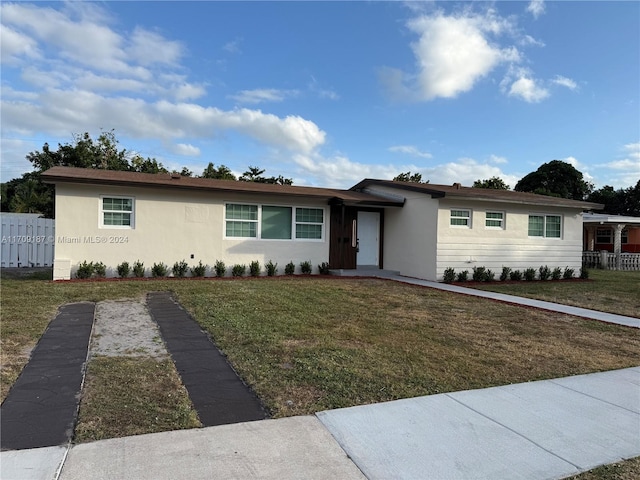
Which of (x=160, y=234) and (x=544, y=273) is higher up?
(x=160, y=234)

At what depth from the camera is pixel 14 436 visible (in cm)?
330

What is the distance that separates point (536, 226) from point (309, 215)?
8908 millimetres

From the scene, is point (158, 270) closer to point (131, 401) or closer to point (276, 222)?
point (276, 222)

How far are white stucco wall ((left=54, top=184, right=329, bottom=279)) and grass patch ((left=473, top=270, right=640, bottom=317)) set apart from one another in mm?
7079

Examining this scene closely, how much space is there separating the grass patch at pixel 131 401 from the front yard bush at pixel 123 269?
843 cm

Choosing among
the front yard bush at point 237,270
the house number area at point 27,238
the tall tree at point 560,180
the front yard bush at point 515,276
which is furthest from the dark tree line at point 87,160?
the tall tree at point 560,180

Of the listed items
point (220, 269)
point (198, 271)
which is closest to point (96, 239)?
point (198, 271)

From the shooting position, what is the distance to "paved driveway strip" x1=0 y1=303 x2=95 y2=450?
3.33m

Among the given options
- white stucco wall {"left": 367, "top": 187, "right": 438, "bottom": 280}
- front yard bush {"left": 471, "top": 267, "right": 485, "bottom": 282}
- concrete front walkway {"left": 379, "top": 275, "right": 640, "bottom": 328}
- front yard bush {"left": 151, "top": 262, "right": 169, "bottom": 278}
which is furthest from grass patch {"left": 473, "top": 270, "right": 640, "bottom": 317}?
front yard bush {"left": 151, "top": 262, "right": 169, "bottom": 278}

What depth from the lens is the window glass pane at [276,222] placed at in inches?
593

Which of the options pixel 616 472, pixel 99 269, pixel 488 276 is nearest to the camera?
pixel 616 472

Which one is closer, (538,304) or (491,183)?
(538,304)

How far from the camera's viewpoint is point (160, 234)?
13625 millimetres

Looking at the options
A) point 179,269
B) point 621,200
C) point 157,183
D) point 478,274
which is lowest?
point 478,274
